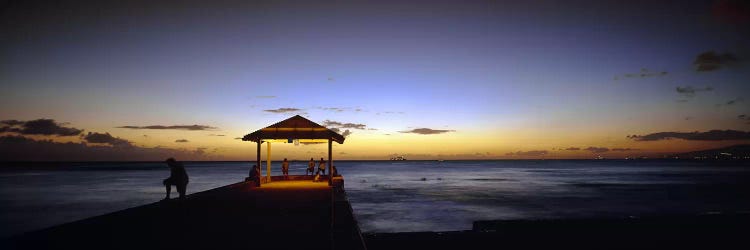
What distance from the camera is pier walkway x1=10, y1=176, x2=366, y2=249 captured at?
627cm

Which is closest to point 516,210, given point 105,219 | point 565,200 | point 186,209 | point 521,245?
point 565,200

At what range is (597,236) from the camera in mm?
10789

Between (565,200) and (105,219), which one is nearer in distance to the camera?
(105,219)

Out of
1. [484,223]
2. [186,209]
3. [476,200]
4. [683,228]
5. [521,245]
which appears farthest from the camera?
[476,200]

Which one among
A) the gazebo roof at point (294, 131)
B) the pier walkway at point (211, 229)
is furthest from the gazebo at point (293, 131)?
the pier walkway at point (211, 229)

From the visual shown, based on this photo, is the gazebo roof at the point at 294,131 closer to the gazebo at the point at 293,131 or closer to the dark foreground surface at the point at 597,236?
the gazebo at the point at 293,131

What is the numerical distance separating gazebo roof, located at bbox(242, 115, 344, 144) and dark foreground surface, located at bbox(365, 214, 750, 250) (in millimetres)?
7505

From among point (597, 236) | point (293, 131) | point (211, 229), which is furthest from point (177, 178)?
point (597, 236)

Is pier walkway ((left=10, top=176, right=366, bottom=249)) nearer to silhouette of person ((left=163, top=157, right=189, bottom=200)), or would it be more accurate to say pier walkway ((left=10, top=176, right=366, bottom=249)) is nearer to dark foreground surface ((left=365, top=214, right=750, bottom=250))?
silhouette of person ((left=163, top=157, right=189, bottom=200))

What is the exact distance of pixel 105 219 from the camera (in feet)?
28.3

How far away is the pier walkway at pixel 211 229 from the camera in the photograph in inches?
247

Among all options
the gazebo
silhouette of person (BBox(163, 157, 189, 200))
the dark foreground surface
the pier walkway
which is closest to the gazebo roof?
the gazebo

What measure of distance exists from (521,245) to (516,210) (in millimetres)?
17306

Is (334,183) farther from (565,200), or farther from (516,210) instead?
(565,200)
